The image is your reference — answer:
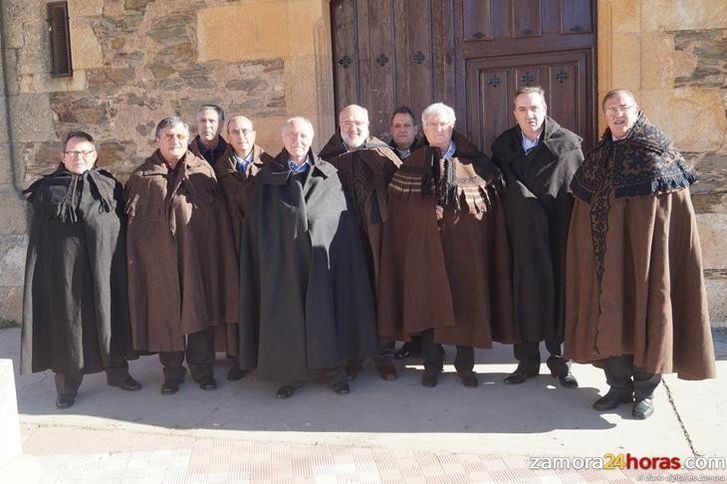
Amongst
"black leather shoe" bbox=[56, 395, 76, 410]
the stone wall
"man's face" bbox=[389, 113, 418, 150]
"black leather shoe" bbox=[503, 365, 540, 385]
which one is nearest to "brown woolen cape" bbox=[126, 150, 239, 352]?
"black leather shoe" bbox=[56, 395, 76, 410]

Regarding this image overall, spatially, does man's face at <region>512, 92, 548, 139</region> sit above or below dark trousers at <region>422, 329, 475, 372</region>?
above

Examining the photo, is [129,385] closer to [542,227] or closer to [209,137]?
[209,137]

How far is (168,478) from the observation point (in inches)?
129

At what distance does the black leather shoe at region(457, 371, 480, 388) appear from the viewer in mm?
4289

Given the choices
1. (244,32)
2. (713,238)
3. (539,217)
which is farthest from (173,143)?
(713,238)

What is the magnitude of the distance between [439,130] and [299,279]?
1.19 meters

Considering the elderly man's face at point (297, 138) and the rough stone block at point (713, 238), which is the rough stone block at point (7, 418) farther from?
the rough stone block at point (713, 238)

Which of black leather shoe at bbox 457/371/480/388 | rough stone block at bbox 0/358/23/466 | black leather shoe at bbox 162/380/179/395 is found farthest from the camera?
black leather shoe at bbox 162/380/179/395

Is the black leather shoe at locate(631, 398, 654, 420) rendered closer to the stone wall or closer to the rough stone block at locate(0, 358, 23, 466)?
the stone wall

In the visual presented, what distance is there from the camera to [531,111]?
4.07m

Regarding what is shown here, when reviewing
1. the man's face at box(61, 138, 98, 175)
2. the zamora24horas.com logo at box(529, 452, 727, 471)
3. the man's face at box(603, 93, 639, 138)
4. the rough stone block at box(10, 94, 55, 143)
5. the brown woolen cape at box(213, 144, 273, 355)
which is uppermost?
the rough stone block at box(10, 94, 55, 143)

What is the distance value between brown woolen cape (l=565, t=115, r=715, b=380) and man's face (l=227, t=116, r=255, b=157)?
6.69 ft

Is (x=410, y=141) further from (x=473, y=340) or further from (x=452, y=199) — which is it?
(x=473, y=340)

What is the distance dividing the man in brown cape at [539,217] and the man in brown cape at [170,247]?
6.01 feet
